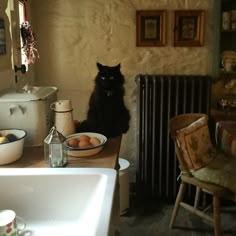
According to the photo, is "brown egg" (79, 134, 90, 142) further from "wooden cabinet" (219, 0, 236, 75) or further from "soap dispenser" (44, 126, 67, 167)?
"wooden cabinet" (219, 0, 236, 75)

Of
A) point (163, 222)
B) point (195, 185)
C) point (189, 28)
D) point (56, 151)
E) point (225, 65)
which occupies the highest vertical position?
point (189, 28)

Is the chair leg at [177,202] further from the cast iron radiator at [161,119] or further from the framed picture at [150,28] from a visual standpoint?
the framed picture at [150,28]

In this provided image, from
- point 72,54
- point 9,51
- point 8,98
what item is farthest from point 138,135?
point 8,98

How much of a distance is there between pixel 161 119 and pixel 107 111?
0.98 meters

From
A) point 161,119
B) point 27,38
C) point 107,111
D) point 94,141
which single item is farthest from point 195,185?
point 27,38

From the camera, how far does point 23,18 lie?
2.51 metres

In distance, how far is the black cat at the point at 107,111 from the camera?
1783 millimetres

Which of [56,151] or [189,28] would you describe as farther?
[189,28]

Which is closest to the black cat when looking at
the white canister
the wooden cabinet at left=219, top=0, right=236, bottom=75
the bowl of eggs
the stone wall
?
the white canister

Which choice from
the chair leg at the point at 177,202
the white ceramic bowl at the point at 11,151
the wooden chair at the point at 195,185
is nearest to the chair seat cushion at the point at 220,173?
the wooden chair at the point at 195,185

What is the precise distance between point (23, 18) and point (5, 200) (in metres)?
1.72

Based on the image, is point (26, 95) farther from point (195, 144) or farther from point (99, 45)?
point (99, 45)

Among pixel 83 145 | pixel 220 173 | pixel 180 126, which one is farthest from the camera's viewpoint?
pixel 180 126

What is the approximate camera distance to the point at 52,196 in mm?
1186
